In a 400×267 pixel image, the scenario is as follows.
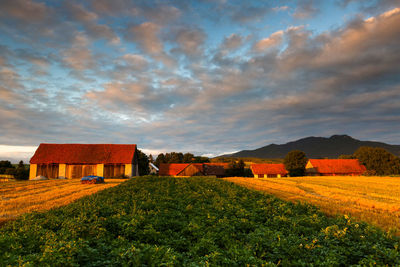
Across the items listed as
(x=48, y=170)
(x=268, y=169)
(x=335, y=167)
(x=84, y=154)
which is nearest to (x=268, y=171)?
(x=268, y=169)

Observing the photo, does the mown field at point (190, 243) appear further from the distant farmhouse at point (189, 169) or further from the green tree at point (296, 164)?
the green tree at point (296, 164)

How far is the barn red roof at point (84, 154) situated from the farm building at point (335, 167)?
58.7 m

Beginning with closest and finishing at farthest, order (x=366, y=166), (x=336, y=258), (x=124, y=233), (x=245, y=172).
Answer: (x=336, y=258) → (x=124, y=233) → (x=366, y=166) → (x=245, y=172)

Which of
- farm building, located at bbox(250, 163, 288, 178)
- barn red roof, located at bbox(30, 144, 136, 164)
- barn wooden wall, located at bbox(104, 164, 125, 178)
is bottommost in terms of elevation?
farm building, located at bbox(250, 163, 288, 178)

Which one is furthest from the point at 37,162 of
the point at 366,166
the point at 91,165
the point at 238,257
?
the point at 366,166

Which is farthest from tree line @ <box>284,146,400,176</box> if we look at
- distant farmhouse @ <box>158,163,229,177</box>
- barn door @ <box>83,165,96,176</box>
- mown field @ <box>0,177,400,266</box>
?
Answer: mown field @ <box>0,177,400,266</box>

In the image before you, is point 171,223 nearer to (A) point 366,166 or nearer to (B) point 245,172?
(B) point 245,172

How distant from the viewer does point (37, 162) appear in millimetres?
49125

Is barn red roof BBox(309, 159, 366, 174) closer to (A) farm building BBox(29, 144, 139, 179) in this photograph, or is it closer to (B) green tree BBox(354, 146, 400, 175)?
(B) green tree BBox(354, 146, 400, 175)

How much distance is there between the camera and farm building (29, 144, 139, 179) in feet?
161

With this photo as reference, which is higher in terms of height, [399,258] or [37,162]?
[37,162]

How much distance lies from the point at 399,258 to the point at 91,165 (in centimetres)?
5306

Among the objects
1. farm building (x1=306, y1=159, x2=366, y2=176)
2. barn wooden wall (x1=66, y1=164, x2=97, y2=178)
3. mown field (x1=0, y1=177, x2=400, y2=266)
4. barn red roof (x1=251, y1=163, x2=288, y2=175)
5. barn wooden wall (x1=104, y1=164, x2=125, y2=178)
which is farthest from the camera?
barn red roof (x1=251, y1=163, x2=288, y2=175)

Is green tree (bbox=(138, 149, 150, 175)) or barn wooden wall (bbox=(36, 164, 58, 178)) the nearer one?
barn wooden wall (bbox=(36, 164, 58, 178))
